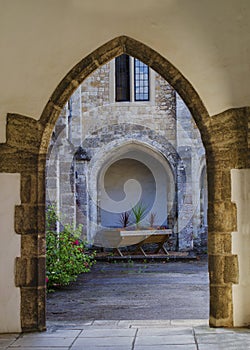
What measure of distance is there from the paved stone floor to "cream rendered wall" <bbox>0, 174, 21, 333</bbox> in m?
0.16

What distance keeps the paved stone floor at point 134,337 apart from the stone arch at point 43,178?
0.20 meters

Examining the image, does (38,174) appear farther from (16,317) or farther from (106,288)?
(106,288)

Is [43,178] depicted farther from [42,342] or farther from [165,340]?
[165,340]

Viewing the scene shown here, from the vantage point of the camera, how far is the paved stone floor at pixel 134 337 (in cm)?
388

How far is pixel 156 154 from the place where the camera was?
1315cm

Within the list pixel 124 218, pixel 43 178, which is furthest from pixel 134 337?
pixel 124 218

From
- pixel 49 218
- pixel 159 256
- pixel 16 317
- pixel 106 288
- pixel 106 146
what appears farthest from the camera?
pixel 106 146

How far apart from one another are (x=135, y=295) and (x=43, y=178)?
280 centimetres

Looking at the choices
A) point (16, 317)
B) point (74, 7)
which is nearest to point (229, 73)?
point (74, 7)

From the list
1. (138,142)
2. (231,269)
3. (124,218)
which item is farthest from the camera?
(124,218)

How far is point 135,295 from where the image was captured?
6859mm

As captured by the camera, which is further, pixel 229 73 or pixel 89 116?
pixel 89 116

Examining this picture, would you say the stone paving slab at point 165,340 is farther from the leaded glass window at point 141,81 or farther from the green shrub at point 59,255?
the leaded glass window at point 141,81

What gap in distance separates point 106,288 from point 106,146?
5916mm
